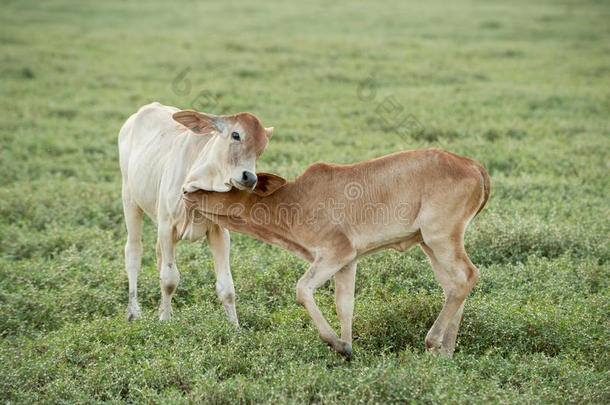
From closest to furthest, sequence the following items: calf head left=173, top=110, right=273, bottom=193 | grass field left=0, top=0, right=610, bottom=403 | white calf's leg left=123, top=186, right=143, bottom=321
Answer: grass field left=0, top=0, right=610, bottom=403
calf head left=173, top=110, right=273, bottom=193
white calf's leg left=123, top=186, right=143, bottom=321

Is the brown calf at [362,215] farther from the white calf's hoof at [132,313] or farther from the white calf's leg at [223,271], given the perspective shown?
the white calf's hoof at [132,313]

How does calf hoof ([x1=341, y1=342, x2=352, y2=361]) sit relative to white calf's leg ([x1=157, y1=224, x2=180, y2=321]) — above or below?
below

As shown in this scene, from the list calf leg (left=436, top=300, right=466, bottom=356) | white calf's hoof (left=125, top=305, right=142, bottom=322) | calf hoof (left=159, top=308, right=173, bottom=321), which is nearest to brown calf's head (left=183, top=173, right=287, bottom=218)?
calf hoof (left=159, top=308, right=173, bottom=321)

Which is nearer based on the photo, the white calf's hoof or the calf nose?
the calf nose

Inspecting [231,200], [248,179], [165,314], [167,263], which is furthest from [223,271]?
[248,179]

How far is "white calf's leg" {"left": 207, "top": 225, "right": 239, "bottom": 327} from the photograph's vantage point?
5.08 m

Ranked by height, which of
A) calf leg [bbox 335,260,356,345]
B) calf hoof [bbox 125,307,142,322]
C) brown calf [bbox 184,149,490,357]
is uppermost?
brown calf [bbox 184,149,490,357]

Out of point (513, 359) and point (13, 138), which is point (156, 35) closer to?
point (13, 138)

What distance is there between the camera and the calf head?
4419mm

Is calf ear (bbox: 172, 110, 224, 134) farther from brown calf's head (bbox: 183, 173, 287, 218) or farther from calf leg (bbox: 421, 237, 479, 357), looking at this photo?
calf leg (bbox: 421, 237, 479, 357)

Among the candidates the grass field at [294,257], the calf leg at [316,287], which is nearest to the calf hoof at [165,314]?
the grass field at [294,257]

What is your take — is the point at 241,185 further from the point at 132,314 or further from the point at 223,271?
the point at 132,314

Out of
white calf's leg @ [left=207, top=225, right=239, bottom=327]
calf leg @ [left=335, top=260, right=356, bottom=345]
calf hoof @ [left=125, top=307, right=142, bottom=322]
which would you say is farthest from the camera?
calf hoof @ [left=125, top=307, right=142, bottom=322]

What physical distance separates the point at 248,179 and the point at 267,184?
0.24 metres
